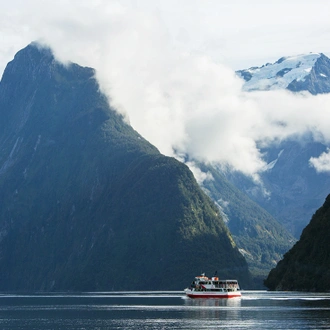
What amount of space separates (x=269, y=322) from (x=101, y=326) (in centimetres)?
3708

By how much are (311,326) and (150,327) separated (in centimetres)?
3484

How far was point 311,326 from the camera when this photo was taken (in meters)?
178

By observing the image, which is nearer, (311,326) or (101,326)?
(311,326)

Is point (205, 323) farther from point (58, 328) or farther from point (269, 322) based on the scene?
point (58, 328)

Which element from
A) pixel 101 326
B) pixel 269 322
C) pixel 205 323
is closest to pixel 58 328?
pixel 101 326

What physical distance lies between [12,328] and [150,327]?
31582 mm

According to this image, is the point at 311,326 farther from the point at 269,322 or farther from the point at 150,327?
the point at 150,327

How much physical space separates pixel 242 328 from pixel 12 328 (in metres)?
51.8

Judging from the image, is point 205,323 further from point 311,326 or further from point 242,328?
point 311,326

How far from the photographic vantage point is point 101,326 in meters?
195

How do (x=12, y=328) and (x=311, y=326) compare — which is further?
(x=12, y=328)

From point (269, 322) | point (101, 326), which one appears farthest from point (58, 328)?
point (269, 322)

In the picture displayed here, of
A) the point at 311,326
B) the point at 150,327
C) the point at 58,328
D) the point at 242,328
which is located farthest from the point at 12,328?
the point at 311,326

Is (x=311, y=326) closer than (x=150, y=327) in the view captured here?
Yes
